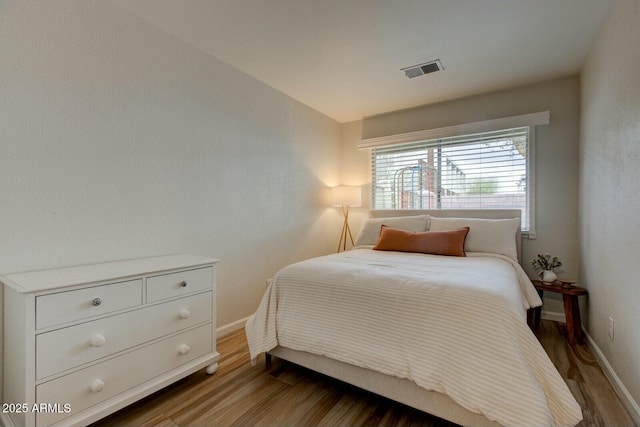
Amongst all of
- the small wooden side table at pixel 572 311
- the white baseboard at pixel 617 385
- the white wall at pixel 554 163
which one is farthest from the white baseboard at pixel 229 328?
the white wall at pixel 554 163

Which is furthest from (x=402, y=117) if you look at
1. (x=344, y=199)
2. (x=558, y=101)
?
(x=558, y=101)

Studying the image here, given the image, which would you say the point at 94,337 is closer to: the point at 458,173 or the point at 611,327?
the point at 611,327

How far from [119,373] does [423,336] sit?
150 cm

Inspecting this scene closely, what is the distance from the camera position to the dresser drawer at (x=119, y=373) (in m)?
1.27

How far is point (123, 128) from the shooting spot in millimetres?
1921

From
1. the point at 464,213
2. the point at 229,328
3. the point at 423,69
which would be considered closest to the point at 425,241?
the point at 464,213

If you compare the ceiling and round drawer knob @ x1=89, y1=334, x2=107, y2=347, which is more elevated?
the ceiling

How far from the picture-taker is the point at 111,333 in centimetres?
145

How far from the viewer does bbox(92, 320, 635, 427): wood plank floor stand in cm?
148

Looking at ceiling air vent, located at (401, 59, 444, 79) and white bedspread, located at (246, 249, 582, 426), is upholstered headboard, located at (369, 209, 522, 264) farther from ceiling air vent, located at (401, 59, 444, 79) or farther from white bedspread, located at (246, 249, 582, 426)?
ceiling air vent, located at (401, 59, 444, 79)

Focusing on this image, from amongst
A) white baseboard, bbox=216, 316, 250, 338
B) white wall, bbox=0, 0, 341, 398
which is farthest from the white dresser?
white baseboard, bbox=216, 316, 250, 338

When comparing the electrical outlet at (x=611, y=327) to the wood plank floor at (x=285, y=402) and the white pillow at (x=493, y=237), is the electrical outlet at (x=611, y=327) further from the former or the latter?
the white pillow at (x=493, y=237)

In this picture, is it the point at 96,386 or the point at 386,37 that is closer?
the point at 96,386

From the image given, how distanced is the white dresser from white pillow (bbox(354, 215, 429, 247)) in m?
1.90
